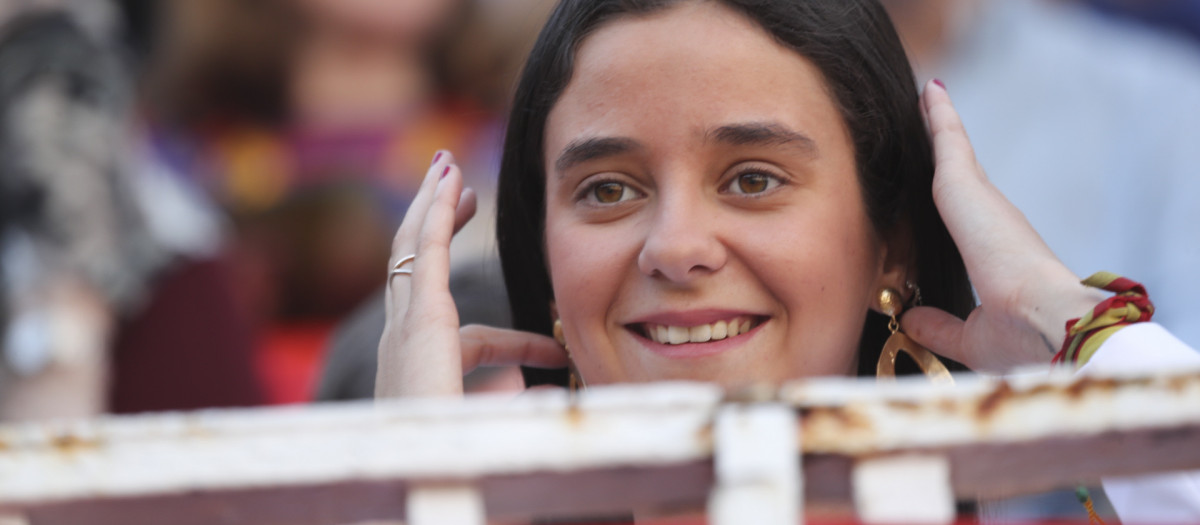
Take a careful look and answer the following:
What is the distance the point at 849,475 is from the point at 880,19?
1.22 metres

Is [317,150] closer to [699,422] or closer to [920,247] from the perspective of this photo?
[920,247]

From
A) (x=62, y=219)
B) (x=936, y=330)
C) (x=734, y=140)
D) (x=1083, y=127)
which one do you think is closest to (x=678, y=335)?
(x=734, y=140)

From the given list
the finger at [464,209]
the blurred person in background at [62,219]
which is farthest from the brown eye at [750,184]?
the blurred person in background at [62,219]

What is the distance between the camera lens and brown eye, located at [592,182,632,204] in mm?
1706

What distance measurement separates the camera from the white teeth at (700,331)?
1.64m

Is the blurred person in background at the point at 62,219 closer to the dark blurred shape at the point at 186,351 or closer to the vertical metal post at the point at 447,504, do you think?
the dark blurred shape at the point at 186,351

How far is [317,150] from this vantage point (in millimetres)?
4453

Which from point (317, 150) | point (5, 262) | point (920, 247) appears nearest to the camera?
point (920, 247)

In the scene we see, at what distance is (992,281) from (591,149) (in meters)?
0.55

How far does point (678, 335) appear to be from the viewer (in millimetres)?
1644

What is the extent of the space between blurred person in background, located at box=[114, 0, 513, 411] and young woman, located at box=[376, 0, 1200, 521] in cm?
247

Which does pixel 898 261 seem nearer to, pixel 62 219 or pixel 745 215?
pixel 745 215

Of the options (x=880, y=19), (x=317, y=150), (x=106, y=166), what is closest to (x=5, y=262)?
(x=106, y=166)

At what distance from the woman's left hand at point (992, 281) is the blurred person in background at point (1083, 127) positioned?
1131mm
